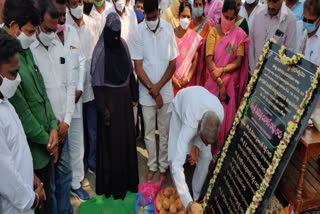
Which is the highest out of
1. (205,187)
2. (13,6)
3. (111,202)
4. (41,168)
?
(13,6)

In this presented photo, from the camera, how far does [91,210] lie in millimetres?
3229

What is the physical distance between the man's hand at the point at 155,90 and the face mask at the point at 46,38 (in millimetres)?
1286

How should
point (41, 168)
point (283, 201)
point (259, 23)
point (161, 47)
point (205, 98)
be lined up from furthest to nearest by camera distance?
point (259, 23) < point (161, 47) < point (205, 98) < point (41, 168) < point (283, 201)

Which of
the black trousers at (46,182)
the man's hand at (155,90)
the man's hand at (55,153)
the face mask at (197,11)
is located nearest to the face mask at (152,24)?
the man's hand at (155,90)

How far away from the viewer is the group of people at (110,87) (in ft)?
7.20

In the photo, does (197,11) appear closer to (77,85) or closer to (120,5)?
(120,5)

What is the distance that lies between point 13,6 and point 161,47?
1.73 meters

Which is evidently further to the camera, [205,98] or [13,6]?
[205,98]

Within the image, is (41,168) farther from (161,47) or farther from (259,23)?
(259,23)

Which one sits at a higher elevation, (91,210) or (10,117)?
(10,117)

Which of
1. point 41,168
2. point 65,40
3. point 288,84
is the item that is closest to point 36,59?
point 65,40

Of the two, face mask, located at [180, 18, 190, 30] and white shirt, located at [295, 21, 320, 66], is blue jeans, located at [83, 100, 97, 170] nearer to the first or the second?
face mask, located at [180, 18, 190, 30]

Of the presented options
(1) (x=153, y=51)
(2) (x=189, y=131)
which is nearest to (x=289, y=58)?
(2) (x=189, y=131)

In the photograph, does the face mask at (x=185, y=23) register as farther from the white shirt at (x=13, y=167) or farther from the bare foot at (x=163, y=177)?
the white shirt at (x=13, y=167)
